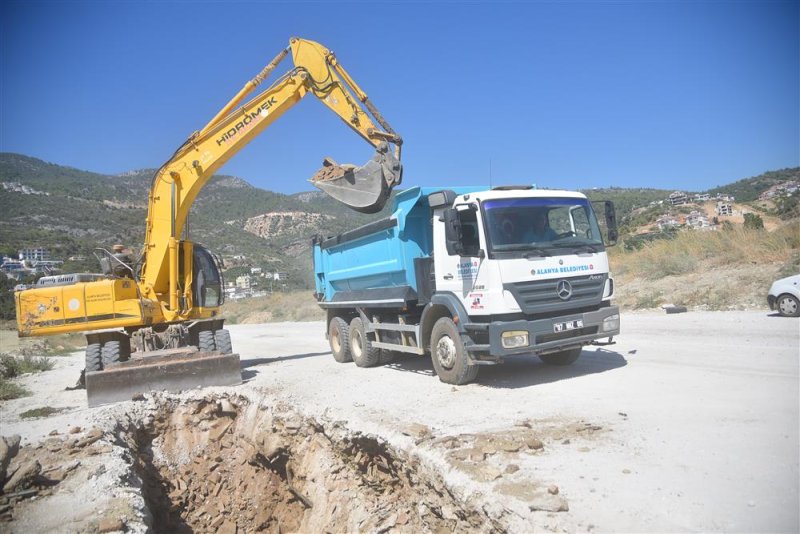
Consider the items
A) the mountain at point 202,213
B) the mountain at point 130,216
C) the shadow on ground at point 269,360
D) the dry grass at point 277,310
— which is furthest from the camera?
the mountain at point 130,216

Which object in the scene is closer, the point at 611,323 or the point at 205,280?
the point at 611,323

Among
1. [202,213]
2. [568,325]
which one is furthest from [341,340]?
[202,213]

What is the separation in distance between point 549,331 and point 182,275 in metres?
7.32

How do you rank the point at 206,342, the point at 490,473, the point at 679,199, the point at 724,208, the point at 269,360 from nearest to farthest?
the point at 490,473 < the point at 206,342 < the point at 269,360 < the point at 724,208 < the point at 679,199

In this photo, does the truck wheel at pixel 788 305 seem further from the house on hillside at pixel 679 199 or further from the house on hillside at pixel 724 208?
the house on hillside at pixel 679 199

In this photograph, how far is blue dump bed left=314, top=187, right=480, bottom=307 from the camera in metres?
8.60

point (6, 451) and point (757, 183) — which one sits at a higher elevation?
point (757, 183)

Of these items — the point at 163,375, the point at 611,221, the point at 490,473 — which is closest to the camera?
the point at 490,473

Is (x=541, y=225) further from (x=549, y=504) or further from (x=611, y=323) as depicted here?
(x=549, y=504)

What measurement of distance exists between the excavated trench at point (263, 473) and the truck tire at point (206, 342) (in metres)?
1.65

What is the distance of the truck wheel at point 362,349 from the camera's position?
33.8 ft

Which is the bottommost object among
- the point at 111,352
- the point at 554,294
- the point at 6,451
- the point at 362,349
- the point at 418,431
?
the point at 418,431

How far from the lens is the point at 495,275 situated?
22.8 feet

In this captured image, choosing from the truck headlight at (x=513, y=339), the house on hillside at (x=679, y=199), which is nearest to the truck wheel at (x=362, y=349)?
the truck headlight at (x=513, y=339)
